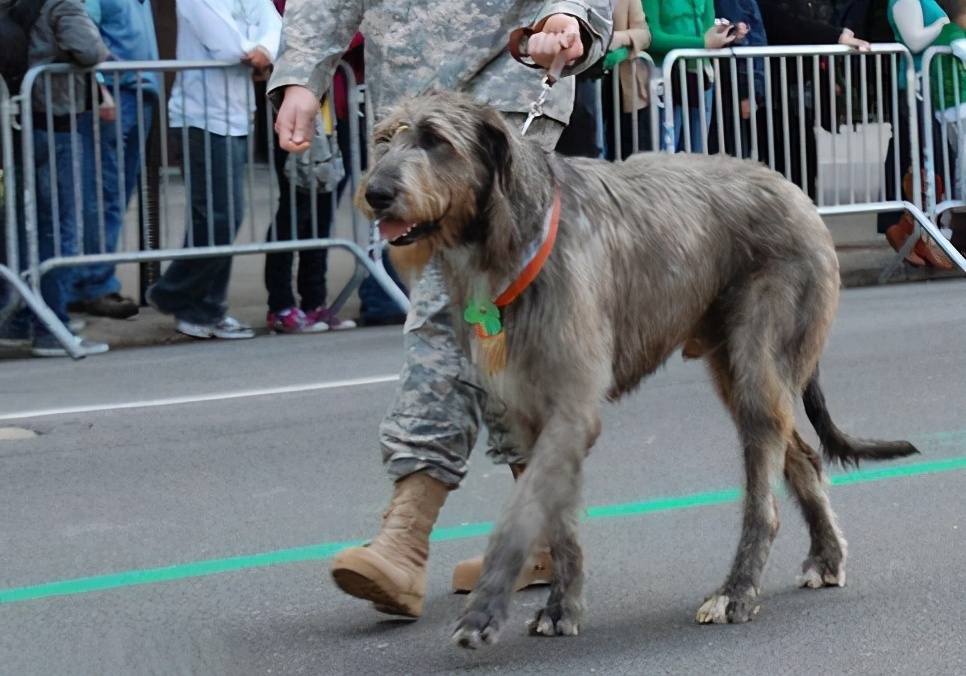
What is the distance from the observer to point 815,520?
475 cm

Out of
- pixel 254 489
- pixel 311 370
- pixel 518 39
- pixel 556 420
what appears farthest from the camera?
pixel 311 370

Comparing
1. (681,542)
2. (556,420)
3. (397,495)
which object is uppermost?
(556,420)

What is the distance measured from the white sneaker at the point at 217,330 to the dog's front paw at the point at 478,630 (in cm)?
574

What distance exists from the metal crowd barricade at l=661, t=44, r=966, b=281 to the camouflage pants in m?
6.12

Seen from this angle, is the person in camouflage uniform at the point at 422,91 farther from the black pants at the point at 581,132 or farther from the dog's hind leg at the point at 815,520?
the black pants at the point at 581,132

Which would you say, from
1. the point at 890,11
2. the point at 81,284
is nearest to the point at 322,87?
the point at 81,284

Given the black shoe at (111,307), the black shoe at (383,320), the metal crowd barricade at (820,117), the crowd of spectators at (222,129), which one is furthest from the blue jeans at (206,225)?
the metal crowd barricade at (820,117)

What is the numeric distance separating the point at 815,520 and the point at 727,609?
0.49 metres

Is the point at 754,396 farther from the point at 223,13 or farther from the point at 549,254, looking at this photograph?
the point at 223,13

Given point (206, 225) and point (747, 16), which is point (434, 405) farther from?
point (747, 16)

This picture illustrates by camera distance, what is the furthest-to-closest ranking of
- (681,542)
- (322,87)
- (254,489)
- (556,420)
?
(254,489) → (681,542) → (322,87) → (556,420)

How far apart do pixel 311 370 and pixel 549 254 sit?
4.36 metres

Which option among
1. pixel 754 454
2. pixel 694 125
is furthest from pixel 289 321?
pixel 754 454

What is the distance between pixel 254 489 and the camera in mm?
6035
